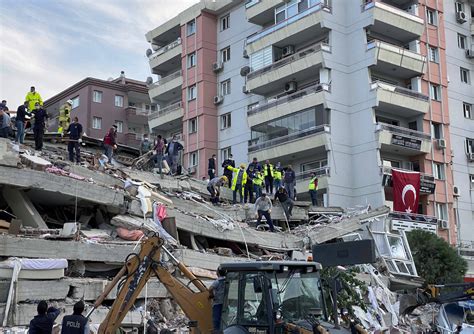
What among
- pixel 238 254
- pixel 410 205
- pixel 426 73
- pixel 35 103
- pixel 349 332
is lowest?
pixel 349 332

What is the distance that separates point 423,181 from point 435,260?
29.5 ft

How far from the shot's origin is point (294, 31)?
3738 centimetres

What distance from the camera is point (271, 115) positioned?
37.7 meters

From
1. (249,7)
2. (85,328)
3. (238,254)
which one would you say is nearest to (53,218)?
(238,254)

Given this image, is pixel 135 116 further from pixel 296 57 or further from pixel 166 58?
pixel 296 57

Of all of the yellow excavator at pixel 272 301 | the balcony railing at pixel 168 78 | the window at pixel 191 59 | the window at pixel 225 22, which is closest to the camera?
the yellow excavator at pixel 272 301

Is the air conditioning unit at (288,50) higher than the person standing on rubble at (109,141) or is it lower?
higher

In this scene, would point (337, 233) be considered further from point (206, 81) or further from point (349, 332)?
point (206, 81)

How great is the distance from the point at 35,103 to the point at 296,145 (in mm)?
17309

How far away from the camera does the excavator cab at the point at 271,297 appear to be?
9156 millimetres

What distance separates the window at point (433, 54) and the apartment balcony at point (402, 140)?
5.63 m

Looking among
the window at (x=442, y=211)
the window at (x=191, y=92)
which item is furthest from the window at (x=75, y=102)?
the window at (x=442, y=211)

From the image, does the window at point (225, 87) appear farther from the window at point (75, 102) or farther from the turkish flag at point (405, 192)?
the window at point (75, 102)

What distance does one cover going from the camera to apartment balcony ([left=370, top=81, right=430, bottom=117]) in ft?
115
